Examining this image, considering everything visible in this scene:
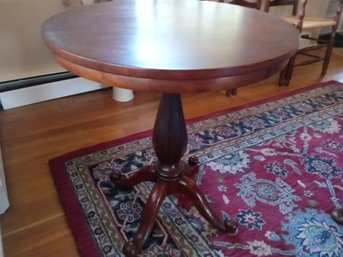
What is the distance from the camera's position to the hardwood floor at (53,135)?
1.14 metres

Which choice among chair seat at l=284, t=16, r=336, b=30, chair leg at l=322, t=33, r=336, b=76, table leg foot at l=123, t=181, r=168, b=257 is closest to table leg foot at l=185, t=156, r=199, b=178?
table leg foot at l=123, t=181, r=168, b=257

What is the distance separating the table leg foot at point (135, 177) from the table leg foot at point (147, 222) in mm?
97

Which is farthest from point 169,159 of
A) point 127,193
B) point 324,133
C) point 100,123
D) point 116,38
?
point 324,133

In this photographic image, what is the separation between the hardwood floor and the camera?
1142 millimetres

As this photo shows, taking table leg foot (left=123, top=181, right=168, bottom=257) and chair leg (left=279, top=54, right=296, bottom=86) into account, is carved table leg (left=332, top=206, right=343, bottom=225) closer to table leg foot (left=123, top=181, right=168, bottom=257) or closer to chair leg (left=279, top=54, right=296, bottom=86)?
table leg foot (left=123, top=181, right=168, bottom=257)

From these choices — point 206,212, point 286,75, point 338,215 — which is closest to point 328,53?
point 286,75

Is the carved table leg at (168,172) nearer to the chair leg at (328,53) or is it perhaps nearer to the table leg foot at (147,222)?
the table leg foot at (147,222)

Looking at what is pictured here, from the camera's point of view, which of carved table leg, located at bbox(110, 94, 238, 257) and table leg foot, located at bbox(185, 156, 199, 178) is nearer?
carved table leg, located at bbox(110, 94, 238, 257)

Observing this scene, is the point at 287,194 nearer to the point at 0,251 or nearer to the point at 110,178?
the point at 110,178

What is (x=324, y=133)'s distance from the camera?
179cm

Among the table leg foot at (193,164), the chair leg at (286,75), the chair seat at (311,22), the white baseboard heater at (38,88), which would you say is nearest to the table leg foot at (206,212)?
the table leg foot at (193,164)

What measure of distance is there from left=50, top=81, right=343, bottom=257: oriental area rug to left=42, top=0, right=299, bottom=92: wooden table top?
68 centimetres

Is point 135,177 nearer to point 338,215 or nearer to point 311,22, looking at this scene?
point 338,215

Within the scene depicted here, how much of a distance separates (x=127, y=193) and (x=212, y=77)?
33.3 inches
